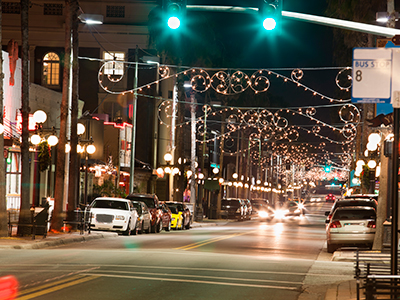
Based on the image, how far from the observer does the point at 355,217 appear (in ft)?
75.6

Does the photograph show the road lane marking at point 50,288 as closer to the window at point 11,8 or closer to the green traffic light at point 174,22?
the green traffic light at point 174,22

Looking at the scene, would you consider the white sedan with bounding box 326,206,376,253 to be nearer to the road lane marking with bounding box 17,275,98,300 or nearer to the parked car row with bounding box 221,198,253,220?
the road lane marking with bounding box 17,275,98,300

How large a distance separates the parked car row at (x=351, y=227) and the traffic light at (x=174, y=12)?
489 inches

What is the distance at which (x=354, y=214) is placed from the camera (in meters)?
23.2

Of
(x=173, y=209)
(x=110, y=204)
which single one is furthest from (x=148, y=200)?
(x=110, y=204)

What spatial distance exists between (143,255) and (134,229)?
11.7 metres

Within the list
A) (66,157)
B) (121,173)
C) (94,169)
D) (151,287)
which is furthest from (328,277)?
(121,173)

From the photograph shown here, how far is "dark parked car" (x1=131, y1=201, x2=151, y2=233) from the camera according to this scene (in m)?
30.0

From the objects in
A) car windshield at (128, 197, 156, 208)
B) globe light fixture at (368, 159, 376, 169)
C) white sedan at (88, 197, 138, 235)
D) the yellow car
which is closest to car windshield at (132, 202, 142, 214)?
white sedan at (88, 197, 138, 235)

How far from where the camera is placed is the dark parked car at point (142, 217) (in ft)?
98.6

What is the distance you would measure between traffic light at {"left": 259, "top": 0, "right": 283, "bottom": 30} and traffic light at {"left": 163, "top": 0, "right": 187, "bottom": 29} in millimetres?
1599

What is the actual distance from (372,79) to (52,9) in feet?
157

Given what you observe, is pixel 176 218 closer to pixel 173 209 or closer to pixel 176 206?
pixel 173 209

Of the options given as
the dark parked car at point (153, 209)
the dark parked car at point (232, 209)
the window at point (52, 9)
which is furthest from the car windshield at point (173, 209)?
the window at point (52, 9)
